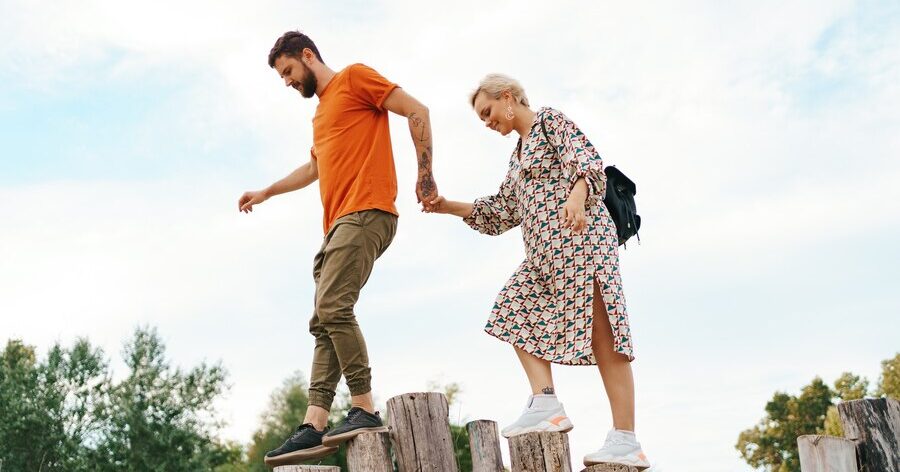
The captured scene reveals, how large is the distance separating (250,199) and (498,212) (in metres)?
1.76

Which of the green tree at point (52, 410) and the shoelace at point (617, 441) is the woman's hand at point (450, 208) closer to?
the shoelace at point (617, 441)

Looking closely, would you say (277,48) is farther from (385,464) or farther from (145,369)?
(145,369)

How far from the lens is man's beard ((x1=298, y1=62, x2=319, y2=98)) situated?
555 cm

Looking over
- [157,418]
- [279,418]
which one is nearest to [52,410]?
[157,418]

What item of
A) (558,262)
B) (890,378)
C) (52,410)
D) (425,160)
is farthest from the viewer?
(890,378)

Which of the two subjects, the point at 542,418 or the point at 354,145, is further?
the point at 354,145

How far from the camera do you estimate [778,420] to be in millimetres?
33219

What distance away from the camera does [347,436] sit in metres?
4.91

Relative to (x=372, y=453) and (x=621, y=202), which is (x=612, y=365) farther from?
(x=372, y=453)

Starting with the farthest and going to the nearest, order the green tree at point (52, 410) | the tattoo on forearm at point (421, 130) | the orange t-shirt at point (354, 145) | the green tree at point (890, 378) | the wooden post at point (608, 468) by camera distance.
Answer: the green tree at point (890, 378) < the green tree at point (52, 410) < the tattoo on forearm at point (421, 130) < the orange t-shirt at point (354, 145) < the wooden post at point (608, 468)

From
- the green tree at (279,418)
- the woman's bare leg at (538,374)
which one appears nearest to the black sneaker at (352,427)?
the woman's bare leg at (538,374)

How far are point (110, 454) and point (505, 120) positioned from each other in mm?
21496

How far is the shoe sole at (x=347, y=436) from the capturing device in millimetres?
4895

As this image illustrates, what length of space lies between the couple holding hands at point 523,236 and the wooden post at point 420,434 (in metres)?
0.23
